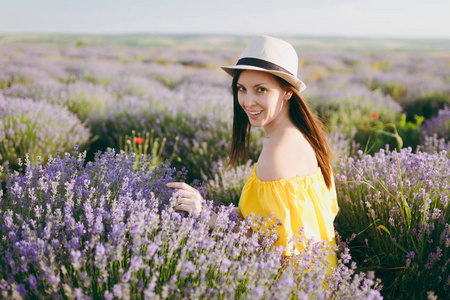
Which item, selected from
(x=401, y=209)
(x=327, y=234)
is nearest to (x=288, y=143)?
(x=327, y=234)

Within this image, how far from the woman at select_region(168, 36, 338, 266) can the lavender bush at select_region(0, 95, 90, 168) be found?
2.32m

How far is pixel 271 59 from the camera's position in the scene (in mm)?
1977

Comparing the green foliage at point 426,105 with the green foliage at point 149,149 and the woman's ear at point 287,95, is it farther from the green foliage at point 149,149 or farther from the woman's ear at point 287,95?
the woman's ear at point 287,95

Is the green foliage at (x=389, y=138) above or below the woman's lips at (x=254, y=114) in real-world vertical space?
below

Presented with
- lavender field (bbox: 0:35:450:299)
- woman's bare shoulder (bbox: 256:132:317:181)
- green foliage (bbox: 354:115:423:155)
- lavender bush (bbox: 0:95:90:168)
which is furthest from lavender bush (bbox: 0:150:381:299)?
green foliage (bbox: 354:115:423:155)

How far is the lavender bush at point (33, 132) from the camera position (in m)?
3.54

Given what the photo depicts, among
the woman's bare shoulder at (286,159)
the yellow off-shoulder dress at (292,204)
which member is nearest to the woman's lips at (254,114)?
the woman's bare shoulder at (286,159)

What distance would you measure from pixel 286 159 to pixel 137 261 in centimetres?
98

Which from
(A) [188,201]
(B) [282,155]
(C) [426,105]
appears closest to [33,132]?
(A) [188,201]

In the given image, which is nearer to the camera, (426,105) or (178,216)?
(178,216)

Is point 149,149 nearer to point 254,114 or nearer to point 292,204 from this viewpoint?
point 254,114

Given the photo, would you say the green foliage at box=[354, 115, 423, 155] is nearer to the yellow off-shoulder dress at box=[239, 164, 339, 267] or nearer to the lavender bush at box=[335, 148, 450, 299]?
the lavender bush at box=[335, 148, 450, 299]

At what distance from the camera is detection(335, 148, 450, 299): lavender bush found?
81.3 inches

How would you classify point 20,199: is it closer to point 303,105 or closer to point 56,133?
point 303,105
